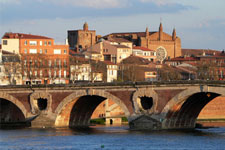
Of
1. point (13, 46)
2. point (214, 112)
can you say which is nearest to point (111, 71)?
point (13, 46)

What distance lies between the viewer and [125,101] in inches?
4075

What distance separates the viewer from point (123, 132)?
341 feet

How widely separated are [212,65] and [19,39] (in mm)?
55909

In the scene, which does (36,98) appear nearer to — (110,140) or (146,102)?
(146,102)

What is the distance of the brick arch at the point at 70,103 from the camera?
104125 mm

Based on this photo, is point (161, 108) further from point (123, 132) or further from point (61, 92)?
point (61, 92)

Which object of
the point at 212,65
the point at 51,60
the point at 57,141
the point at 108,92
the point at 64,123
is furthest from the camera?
the point at 212,65

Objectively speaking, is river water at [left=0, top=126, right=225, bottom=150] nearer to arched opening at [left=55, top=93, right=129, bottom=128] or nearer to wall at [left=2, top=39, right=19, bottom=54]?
arched opening at [left=55, top=93, right=129, bottom=128]

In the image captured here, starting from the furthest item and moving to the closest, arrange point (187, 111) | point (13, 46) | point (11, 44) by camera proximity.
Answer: point (11, 44) → point (13, 46) → point (187, 111)

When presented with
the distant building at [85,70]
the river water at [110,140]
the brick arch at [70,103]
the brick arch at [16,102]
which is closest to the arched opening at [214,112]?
the distant building at [85,70]

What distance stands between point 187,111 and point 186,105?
261 cm

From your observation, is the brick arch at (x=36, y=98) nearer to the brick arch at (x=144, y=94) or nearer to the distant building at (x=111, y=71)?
the brick arch at (x=144, y=94)

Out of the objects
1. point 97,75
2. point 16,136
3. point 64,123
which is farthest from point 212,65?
point 16,136

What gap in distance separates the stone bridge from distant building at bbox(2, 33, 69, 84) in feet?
99.0
